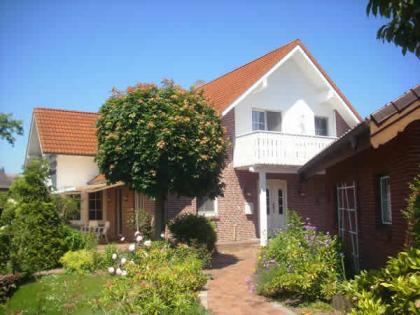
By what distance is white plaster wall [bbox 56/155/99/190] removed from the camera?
78.0ft

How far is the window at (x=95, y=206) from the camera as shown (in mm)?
25062

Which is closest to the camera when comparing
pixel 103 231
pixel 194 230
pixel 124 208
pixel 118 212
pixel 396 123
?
pixel 396 123

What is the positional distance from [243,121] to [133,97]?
8.84 m

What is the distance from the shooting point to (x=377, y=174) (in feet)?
30.8

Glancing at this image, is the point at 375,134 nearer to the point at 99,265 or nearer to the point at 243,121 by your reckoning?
the point at 99,265

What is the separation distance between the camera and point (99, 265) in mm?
13625

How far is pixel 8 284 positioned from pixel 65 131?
14.2 m

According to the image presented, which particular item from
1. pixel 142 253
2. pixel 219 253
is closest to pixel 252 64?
pixel 219 253

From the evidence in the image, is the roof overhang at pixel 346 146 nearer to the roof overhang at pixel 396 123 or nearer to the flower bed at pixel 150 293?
the roof overhang at pixel 396 123

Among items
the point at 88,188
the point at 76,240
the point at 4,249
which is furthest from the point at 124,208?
the point at 4,249

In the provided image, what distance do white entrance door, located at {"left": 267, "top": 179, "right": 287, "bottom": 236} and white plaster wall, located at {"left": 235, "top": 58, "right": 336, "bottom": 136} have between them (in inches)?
98.7

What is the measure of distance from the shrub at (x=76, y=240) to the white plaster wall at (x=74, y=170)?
27.0 ft

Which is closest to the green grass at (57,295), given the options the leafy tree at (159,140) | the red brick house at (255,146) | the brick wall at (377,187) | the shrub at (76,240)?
the shrub at (76,240)

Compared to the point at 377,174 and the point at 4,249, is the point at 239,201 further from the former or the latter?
the point at 377,174
